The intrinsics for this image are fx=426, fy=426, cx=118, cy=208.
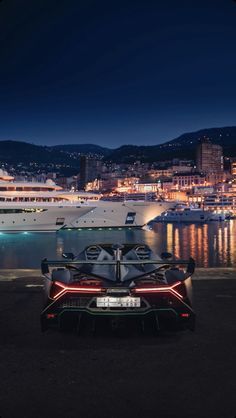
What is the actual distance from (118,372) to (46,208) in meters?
65.0

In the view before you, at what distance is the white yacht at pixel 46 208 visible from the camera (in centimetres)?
6844

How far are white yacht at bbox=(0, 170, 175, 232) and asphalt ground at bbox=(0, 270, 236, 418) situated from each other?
2475 inches

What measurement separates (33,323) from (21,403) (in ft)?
9.41

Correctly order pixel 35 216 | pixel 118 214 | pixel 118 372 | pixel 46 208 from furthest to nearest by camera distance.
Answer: pixel 118 214 < pixel 35 216 < pixel 46 208 < pixel 118 372

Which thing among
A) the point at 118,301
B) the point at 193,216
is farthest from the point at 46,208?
the point at 193,216

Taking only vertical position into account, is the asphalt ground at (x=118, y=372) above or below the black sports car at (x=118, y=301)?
below

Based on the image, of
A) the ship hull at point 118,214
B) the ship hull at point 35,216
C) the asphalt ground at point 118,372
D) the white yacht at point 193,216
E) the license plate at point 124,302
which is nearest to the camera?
the asphalt ground at point 118,372

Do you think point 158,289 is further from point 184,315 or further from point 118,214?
point 118,214

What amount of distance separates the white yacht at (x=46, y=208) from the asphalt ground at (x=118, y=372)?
6288 cm

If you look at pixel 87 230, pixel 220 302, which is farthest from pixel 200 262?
pixel 87 230

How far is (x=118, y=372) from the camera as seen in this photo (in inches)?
178

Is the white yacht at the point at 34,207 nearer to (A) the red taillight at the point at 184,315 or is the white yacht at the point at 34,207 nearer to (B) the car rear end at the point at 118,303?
(B) the car rear end at the point at 118,303

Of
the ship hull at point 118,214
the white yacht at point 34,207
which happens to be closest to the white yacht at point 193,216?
the ship hull at point 118,214

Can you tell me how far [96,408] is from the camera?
12.1 ft
